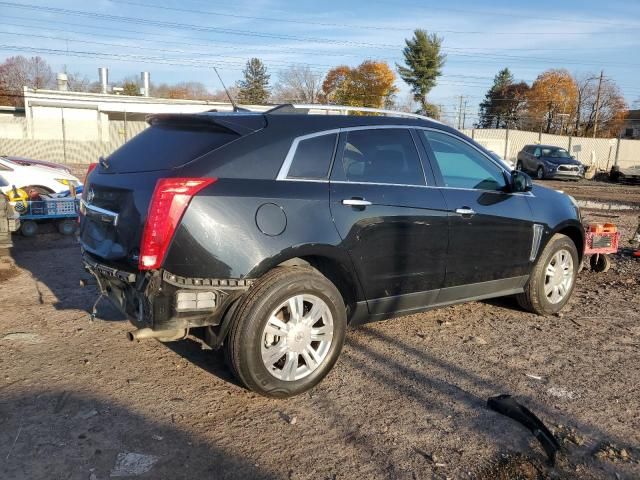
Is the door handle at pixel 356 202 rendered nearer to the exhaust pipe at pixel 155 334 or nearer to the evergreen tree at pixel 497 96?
→ the exhaust pipe at pixel 155 334

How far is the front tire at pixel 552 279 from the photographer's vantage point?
529 centimetres

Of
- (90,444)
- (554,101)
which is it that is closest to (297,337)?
(90,444)

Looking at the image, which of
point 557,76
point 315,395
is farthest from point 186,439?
point 557,76

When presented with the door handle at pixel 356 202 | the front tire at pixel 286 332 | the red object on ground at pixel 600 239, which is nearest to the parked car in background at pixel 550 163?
the red object on ground at pixel 600 239

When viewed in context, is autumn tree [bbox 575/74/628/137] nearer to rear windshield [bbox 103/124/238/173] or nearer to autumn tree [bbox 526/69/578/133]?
autumn tree [bbox 526/69/578/133]

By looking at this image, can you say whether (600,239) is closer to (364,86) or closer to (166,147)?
(166,147)

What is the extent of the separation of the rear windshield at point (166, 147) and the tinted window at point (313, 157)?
44 centimetres

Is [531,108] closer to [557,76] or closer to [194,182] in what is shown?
[557,76]

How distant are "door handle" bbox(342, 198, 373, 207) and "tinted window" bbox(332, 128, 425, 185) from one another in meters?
0.16

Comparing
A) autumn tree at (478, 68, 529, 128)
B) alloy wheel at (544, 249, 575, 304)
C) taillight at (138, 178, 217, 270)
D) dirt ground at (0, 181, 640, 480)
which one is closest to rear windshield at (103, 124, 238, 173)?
taillight at (138, 178, 217, 270)

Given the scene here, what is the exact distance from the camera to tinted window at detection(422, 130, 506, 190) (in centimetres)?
454

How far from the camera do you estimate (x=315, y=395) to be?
374cm

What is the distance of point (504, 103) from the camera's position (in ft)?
261

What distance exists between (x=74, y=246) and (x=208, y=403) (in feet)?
19.3
